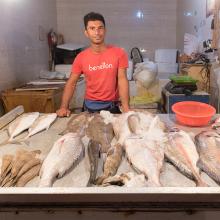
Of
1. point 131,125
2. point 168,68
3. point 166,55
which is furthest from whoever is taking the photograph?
point 166,55

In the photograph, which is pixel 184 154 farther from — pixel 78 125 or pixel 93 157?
pixel 78 125

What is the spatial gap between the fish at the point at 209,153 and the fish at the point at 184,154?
0.04 metres

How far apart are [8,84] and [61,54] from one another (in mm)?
2381

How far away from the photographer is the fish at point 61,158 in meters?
1.31

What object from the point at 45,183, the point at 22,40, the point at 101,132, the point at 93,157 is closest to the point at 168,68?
the point at 22,40

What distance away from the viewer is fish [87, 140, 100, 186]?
133cm

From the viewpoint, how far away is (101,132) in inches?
73.5

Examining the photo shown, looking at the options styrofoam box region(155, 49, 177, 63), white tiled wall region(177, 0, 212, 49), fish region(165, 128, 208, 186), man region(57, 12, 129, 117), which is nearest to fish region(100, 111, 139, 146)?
fish region(165, 128, 208, 186)

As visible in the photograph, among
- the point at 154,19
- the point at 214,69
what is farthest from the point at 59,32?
the point at 214,69

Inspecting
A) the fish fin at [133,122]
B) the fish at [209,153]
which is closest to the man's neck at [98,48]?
the fish fin at [133,122]

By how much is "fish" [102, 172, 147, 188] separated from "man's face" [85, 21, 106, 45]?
167 centimetres

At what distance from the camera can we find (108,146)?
1.68 metres

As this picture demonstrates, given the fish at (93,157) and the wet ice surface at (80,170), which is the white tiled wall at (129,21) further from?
the fish at (93,157)

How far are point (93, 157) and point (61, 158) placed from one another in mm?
169
